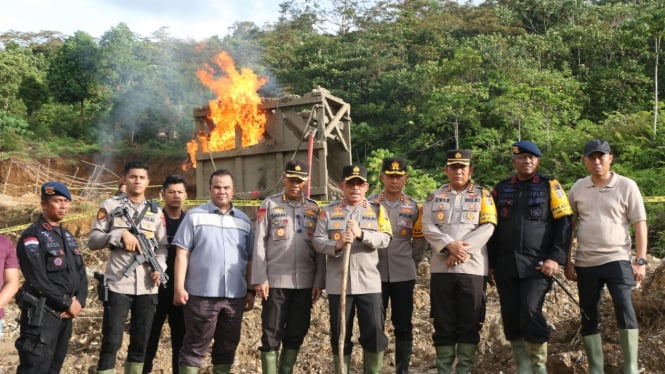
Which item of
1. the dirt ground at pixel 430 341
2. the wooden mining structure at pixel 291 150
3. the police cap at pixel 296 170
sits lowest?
the dirt ground at pixel 430 341

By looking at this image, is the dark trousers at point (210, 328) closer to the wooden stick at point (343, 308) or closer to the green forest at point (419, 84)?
the wooden stick at point (343, 308)

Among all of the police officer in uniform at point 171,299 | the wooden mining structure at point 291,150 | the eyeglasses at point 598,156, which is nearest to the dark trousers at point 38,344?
the police officer in uniform at point 171,299

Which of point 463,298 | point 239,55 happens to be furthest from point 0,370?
point 239,55

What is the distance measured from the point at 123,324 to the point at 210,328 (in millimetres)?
710

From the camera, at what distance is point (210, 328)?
4992mm

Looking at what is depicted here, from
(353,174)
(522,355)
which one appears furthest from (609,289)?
(353,174)

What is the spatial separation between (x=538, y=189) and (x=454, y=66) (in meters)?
15.5

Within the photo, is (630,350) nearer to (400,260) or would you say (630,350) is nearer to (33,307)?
(400,260)

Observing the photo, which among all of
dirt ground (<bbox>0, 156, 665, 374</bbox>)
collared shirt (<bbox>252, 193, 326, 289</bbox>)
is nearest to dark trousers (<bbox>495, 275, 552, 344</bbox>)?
dirt ground (<bbox>0, 156, 665, 374</bbox>)

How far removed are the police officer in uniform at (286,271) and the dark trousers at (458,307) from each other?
100cm

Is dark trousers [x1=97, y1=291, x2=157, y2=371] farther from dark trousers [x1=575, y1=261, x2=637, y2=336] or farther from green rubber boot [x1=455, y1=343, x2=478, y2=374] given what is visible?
dark trousers [x1=575, y1=261, x2=637, y2=336]

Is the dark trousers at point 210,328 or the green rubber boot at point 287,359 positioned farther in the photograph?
the green rubber boot at point 287,359

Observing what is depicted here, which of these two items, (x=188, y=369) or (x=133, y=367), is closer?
(x=188, y=369)

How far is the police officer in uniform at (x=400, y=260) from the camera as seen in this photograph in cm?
546
